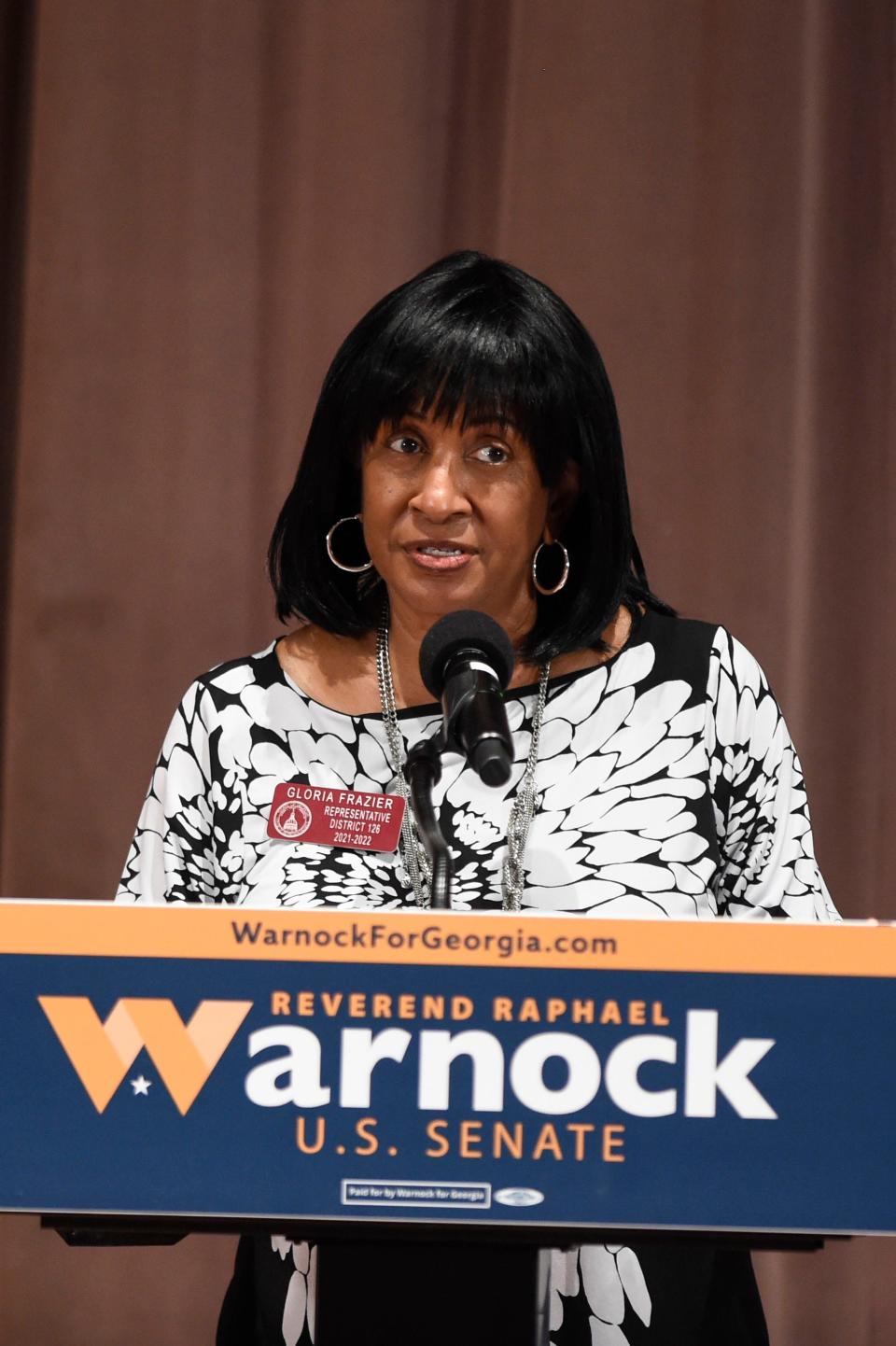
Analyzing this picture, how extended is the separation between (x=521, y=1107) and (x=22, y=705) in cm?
181

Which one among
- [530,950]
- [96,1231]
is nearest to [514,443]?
[530,950]

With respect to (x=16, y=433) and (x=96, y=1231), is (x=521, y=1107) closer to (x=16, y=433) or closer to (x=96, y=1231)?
(x=96, y=1231)

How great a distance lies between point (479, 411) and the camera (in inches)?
53.9

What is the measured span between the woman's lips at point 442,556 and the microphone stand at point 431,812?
0.43m

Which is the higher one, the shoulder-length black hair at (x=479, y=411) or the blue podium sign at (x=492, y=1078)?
the shoulder-length black hair at (x=479, y=411)

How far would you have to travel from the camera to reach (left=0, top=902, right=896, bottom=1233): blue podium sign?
783 mm

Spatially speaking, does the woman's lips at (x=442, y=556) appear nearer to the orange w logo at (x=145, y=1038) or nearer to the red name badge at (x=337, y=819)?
the red name badge at (x=337, y=819)

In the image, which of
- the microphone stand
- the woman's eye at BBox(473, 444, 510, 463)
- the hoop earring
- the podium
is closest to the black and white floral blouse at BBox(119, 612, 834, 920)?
the hoop earring

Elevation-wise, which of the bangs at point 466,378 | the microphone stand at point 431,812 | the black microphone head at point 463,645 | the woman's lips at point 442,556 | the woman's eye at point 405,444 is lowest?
the microphone stand at point 431,812

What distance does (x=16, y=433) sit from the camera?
242 centimetres

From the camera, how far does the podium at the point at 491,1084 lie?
2.57ft

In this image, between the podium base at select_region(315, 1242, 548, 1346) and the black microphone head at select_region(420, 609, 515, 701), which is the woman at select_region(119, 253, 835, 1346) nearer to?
the black microphone head at select_region(420, 609, 515, 701)

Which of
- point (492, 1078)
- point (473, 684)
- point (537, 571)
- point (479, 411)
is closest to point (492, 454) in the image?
point (479, 411)

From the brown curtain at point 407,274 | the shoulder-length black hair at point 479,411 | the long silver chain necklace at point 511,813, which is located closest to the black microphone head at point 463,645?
the long silver chain necklace at point 511,813
